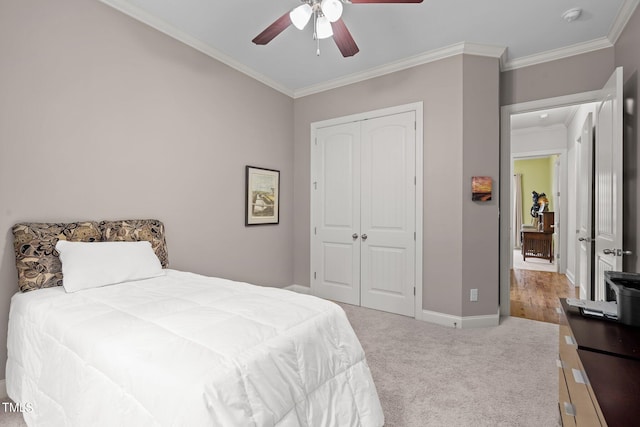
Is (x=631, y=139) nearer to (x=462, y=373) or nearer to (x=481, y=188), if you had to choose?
(x=481, y=188)

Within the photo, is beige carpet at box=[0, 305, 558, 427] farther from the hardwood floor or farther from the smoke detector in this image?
the smoke detector

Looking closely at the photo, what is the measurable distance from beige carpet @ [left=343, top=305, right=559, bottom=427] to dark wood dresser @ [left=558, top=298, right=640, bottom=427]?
524 mm

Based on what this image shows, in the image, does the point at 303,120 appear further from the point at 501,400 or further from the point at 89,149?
the point at 501,400

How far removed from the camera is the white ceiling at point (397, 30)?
253 cm

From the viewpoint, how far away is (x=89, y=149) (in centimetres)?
235

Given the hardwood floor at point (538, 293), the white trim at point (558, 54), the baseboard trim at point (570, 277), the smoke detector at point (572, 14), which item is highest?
the smoke detector at point (572, 14)

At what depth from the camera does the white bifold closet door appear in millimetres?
3543

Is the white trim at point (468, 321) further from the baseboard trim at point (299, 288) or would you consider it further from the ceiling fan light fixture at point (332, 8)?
the ceiling fan light fixture at point (332, 8)

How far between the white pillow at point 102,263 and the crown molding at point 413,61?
293 cm

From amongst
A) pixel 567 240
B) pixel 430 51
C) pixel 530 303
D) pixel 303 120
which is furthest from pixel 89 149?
pixel 567 240

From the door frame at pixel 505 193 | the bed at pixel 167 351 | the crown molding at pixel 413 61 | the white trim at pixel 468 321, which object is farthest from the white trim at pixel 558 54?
the bed at pixel 167 351

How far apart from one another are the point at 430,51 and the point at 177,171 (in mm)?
2794

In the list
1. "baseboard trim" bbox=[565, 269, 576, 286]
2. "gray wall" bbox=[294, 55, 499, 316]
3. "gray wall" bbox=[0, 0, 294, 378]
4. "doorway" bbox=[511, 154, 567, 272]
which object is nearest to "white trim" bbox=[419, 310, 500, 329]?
"gray wall" bbox=[294, 55, 499, 316]

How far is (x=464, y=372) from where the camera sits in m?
2.31
